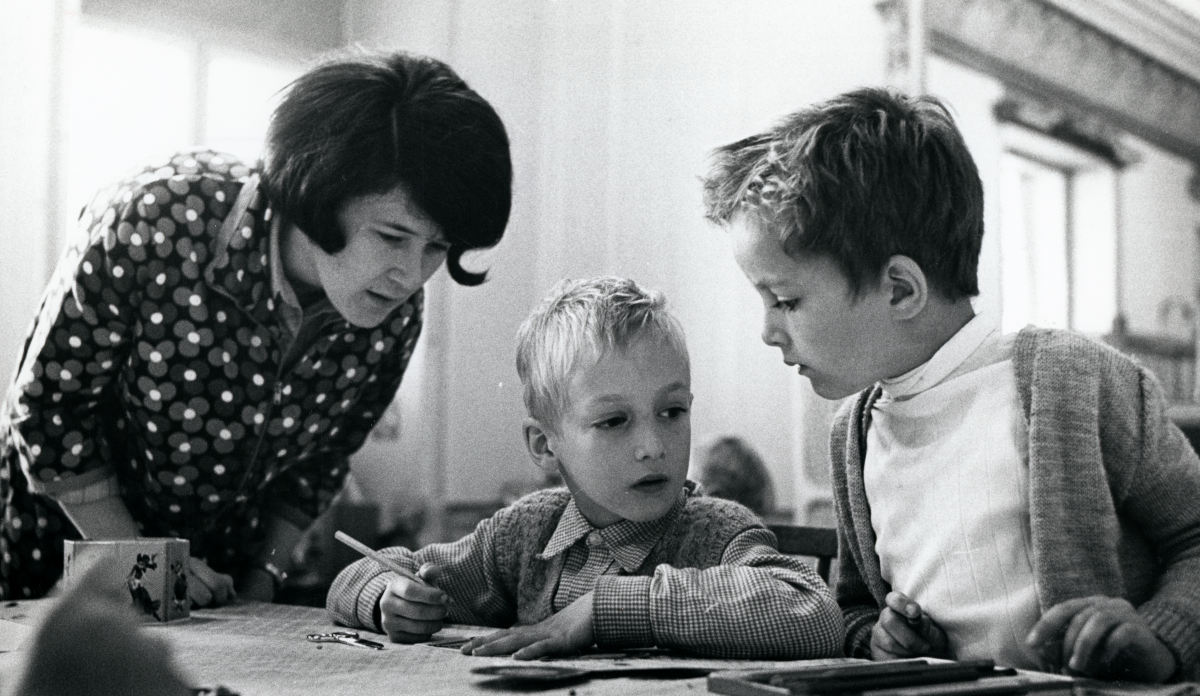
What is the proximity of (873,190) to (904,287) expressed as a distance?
A: 103mm

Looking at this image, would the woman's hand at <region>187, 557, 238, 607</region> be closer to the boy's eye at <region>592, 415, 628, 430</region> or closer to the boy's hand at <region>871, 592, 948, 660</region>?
the boy's eye at <region>592, 415, 628, 430</region>

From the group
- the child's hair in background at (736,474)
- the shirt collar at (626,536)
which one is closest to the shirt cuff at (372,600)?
the shirt collar at (626,536)

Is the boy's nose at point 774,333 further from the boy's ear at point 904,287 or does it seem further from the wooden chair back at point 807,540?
the wooden chair back at point 807,540

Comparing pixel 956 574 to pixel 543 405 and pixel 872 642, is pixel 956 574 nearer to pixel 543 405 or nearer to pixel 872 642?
pixel 872 642

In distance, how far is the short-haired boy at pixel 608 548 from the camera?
3.48 feet

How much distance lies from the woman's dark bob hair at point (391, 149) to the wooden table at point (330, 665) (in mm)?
521

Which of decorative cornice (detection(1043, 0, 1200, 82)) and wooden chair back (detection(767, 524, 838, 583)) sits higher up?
decorative cornice (detection(1043, 0, 1200, 82))

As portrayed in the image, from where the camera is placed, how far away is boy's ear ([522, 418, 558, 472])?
1344 mm

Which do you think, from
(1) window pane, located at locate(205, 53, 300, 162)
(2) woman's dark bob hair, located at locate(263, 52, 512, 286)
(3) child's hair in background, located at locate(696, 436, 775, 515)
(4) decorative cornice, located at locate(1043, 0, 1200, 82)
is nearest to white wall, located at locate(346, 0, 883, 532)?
(2) woman's dark bob hair, located at locate(263, 52, 512, 286)

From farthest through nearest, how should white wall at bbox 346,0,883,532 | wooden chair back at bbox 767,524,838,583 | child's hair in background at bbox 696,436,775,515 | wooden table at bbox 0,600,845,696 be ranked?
1. child's hair in background at bbox 696,436,775,515
2. white wall at bbox 346,0,883,532
3. wooden chair back at bbox 767,524,838,583
4. wooden table at bbox 0,600,845,696

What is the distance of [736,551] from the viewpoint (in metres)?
1.18

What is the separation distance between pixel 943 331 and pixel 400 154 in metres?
0.71

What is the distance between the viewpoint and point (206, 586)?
1.53 meters

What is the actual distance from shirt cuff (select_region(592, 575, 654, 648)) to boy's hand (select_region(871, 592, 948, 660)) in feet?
0.73
